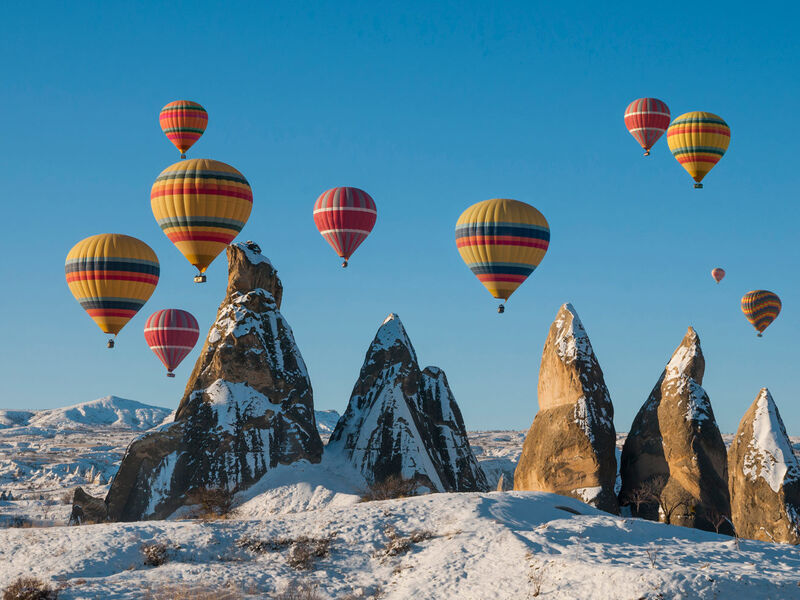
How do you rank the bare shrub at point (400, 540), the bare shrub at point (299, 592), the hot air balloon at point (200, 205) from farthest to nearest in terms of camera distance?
the hot air balloon at point (200, 205) → the bare shrub at point (400, 540) → the bare shrub at point (299, 592)

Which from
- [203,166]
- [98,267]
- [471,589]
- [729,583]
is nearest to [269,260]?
[203,166]

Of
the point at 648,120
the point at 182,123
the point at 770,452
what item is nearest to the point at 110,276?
the point at 182,123

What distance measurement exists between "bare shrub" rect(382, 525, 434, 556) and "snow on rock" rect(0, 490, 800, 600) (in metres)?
0.05

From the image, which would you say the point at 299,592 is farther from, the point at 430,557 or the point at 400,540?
the point at 400,540

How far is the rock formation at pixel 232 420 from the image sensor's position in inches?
1698

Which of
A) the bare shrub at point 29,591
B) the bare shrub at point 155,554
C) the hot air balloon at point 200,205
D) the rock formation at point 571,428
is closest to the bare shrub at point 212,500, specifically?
the rock formation at point 571,428

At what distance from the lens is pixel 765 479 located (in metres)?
34.8

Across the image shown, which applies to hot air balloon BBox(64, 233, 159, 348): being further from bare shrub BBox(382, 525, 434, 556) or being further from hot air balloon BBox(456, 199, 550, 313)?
bare shrub BBox(382, 525, 434, 556)

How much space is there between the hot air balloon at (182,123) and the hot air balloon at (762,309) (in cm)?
5137

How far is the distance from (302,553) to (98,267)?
105ft

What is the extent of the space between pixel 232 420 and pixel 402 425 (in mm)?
7571

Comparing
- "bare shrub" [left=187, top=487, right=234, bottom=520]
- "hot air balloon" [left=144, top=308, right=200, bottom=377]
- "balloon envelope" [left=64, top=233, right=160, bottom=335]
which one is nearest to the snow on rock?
"bare shrub" [left=187, top=487, right=234, bottom=520]

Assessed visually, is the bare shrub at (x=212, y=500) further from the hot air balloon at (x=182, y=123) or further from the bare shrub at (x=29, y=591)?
the hot air balloon at (x=182, y=123)

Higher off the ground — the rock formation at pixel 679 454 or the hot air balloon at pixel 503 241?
the hot air balloon at pixel 503 241
